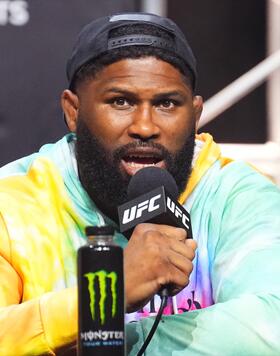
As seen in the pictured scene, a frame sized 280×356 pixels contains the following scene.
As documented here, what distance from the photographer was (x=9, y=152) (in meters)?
4.37

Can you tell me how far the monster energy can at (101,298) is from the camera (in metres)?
2.64

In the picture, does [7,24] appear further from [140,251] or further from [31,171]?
[140,251]

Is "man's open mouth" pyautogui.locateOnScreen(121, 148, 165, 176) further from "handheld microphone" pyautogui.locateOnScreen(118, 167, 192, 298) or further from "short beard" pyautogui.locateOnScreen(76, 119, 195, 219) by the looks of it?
"handheld microphone" pyautogui.locateOnScreen(118, 167, 192, 298)

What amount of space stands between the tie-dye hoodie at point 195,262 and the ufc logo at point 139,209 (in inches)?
9.7

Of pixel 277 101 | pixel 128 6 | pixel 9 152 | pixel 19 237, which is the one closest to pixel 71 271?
pixel 19 237

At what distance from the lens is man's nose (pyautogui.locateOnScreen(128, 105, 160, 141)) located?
11.8 ft

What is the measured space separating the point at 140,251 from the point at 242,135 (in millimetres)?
1979

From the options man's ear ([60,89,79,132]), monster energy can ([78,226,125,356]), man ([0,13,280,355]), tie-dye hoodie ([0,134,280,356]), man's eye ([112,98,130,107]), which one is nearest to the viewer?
monster energy can ([78,226,125,356])

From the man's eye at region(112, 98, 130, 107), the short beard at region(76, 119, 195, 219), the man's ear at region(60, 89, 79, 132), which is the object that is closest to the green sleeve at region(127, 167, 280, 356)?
the short beard at region(76, 119, 195, 219)

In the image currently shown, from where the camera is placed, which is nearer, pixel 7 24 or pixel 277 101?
pixel 7 24

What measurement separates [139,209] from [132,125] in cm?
74

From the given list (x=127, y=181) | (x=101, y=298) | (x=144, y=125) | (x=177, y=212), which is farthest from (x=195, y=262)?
(x=101, y=298)

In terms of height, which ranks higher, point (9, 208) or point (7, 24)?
point (7, 24)

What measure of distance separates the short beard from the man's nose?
22 mm
